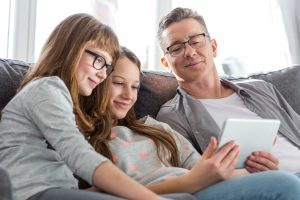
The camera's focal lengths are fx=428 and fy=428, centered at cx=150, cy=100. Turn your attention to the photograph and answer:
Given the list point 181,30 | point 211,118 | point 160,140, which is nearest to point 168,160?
point 160,140

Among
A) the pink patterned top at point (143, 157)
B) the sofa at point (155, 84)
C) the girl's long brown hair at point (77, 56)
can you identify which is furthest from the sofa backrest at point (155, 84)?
the pink patterned top at point (143, 157)

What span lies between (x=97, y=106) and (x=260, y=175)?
2.11 ft

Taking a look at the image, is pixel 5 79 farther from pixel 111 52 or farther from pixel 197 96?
pixel 197 96

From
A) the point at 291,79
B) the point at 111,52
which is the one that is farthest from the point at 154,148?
the point at 291,79

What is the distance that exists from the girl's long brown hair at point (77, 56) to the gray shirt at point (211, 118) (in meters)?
0.32

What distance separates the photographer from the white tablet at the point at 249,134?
3.56ft

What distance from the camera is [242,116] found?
1754mm

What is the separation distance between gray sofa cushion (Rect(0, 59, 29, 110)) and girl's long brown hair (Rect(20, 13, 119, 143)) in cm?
10

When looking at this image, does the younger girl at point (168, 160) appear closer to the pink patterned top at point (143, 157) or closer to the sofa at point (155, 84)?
the pink patterned top at point (143, 157)

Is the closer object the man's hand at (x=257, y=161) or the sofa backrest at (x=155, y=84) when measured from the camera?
the man's hand at (x=257, y=161)

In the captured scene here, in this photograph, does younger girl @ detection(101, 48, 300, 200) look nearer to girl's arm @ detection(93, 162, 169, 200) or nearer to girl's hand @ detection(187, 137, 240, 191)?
girl's hand @ detection(187, 137, 240, 191)

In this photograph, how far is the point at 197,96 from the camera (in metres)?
1.84

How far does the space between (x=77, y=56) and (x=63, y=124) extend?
11.5 inches

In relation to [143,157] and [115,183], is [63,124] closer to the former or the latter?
[115,183]
